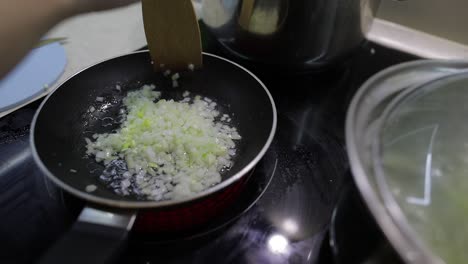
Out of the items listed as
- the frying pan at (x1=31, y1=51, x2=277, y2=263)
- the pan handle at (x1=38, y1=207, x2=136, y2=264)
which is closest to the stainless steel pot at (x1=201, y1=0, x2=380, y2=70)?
the frying pan at (x1=31, y1=51, x2=277, y2=263)

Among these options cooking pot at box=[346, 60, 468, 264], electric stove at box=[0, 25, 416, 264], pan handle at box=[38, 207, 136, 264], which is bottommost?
electric stove at box=[0, 25, 416, 264]

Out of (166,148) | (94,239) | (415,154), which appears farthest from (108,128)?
(415,154)

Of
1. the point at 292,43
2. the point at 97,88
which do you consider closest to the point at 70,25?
the point at 97,88

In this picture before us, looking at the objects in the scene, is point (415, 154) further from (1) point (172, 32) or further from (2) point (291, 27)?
(1) point (172, 32)

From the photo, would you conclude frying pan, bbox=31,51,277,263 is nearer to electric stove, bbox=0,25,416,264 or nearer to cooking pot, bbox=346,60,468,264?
electric stove, bbox=0,25,416,264

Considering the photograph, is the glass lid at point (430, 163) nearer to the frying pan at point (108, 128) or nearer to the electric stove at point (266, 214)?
the electric stove at point (266, 214)

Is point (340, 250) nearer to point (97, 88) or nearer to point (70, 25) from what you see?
point (97, 88)
